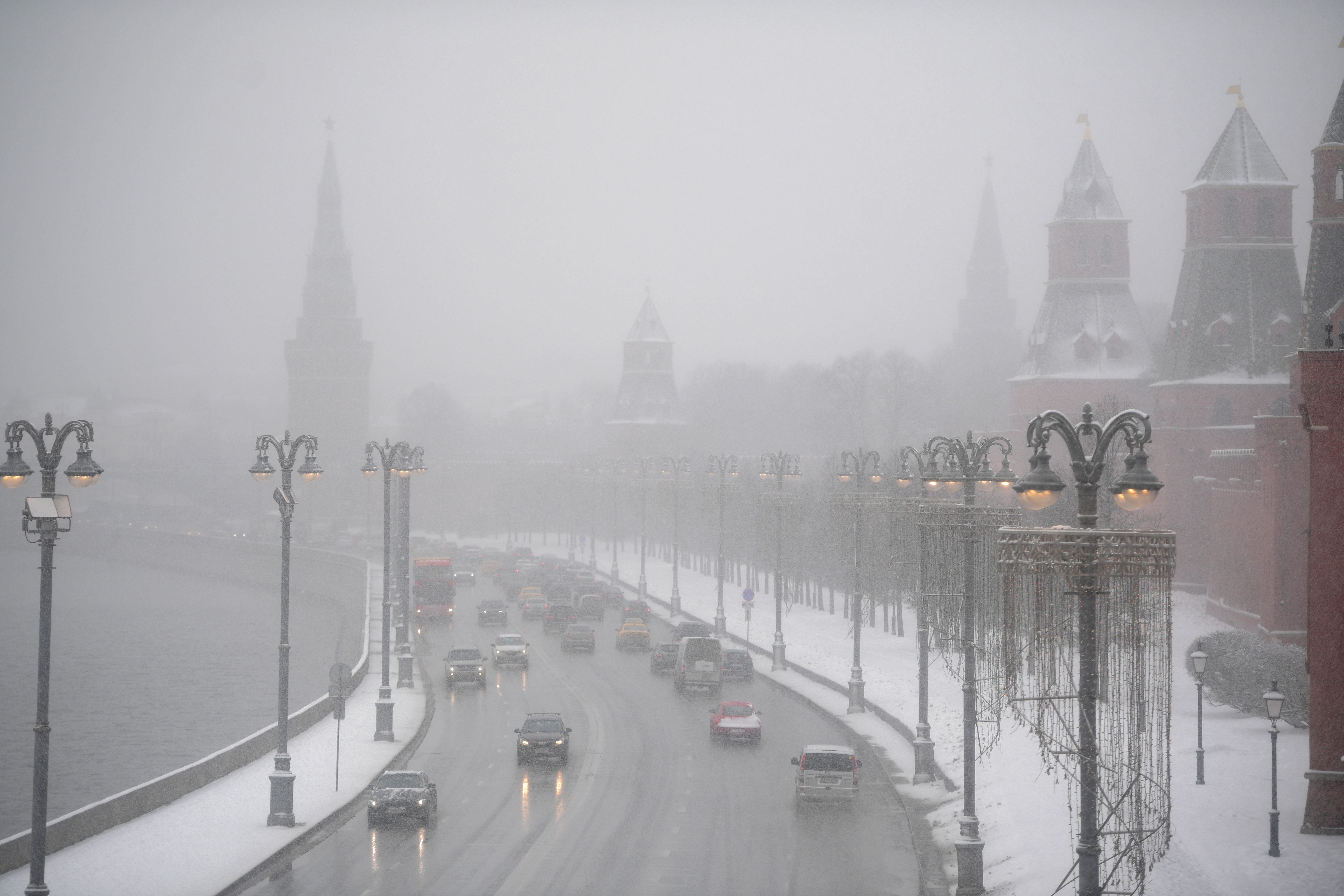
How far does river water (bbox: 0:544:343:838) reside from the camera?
4466 cm

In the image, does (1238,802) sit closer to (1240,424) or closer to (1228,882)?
(1228,882)

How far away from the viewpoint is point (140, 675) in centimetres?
6475

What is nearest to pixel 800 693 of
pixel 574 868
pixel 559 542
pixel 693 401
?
pixel 574 868

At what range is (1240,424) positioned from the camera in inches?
1864

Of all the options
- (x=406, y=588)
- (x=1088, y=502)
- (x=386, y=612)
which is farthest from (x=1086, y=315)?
(x=1088, y=502)

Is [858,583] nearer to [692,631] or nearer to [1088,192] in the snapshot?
[692,631]

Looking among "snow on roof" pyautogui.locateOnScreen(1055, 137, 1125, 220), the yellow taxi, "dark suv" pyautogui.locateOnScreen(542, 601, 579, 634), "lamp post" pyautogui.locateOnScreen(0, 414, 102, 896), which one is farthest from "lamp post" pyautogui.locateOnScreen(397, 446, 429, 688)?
"snow on roof" pyautogui.locateOnScreen(1055, 137, 1125, 220)

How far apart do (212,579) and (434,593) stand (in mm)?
62829

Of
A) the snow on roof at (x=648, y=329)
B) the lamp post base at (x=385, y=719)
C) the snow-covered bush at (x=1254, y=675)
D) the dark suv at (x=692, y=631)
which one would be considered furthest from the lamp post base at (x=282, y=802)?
the snow on roof at (x=648, y=329)

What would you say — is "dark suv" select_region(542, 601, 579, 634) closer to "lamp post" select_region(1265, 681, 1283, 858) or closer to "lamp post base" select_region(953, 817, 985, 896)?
"lamp post base" select_region(953, 817, 985, 896)

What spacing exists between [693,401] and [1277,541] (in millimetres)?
144821

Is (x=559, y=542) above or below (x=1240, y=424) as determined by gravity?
below

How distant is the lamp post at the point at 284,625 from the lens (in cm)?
2109

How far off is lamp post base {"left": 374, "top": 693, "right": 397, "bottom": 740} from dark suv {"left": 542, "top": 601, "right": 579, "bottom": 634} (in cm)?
2341
